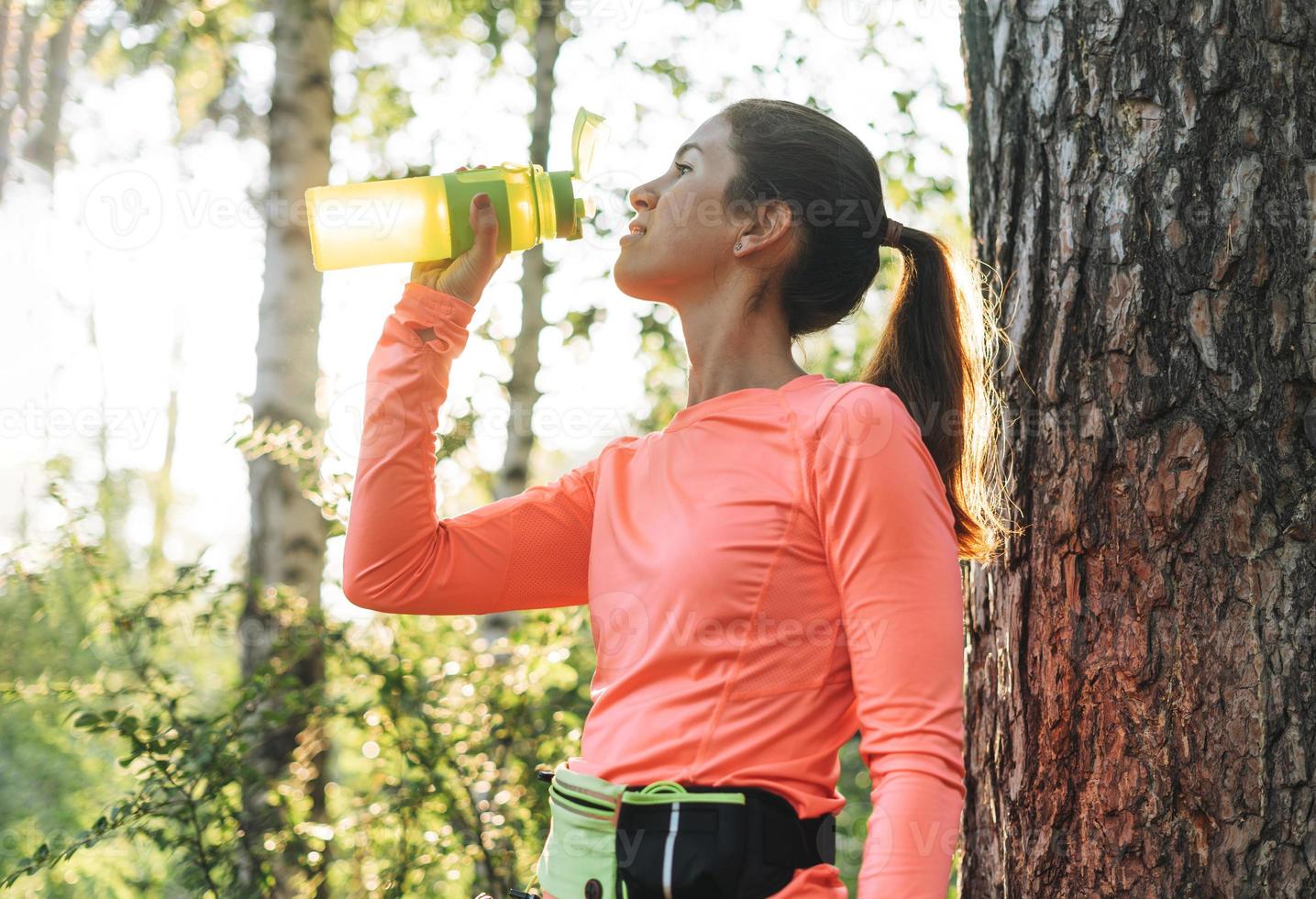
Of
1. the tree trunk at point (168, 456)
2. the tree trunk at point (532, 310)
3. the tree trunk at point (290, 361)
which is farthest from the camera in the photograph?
the tree trunk at point (168, 456)

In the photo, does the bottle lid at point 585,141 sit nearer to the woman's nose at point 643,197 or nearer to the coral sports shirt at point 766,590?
the woman's nose at point 643,197

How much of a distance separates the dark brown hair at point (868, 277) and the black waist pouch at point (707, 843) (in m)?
0.63

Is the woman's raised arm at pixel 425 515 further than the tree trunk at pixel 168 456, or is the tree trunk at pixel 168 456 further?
the tree trunk at pixel 168 456

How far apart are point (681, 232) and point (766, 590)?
0.63m

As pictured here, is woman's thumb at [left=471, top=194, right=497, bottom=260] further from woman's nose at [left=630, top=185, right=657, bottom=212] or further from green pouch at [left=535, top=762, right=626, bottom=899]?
green pouch at [left=535, top=762, right=626, bottom=899]

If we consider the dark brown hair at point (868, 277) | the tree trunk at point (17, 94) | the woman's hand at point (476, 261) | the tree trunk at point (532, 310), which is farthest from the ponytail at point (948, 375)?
the tree trunk at point (17, 94)

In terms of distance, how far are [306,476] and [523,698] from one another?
954 millimetres

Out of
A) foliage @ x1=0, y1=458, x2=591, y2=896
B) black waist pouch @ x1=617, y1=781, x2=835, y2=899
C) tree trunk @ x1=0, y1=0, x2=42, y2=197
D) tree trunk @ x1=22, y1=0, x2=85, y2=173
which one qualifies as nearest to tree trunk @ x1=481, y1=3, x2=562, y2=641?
foliage @ x1=0, y1=458, x2=591, y2=896

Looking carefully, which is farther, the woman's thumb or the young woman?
the woman's thumb

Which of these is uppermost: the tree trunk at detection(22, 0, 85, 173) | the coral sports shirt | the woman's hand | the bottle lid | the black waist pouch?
the tree trunk at detection(22, 0, 85, 173)

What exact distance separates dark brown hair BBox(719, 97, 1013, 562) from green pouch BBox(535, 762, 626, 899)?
2.42ft

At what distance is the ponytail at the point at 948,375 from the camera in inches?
74.5

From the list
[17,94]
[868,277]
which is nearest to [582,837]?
[868,277]

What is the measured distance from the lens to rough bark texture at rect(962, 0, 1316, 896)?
5.75 feet
